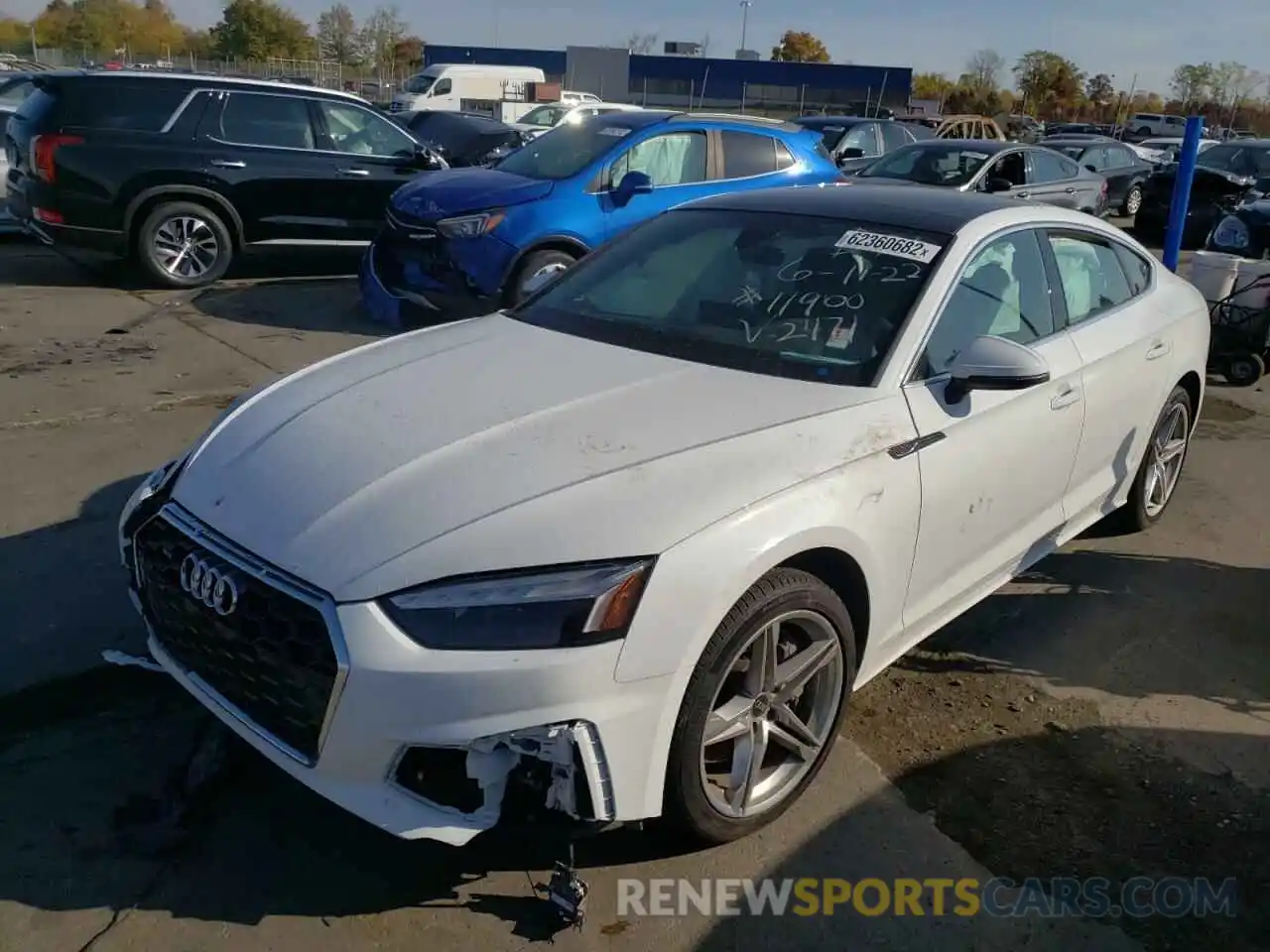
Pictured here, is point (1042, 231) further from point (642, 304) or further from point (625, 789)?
point (625, 789)

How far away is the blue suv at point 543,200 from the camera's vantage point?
8008mm

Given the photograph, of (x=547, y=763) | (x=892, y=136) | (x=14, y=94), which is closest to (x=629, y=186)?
(x=547, y=763)

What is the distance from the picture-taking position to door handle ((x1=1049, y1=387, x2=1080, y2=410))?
3.82 m

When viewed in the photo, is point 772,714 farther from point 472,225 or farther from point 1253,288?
point 1253,288

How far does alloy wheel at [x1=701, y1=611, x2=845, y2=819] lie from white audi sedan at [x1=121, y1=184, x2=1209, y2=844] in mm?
11

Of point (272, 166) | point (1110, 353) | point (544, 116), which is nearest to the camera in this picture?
point (1110, 353)

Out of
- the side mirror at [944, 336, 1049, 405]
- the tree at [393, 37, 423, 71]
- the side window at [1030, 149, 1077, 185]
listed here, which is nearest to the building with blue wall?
the tree at [393, 37, 423, 71]

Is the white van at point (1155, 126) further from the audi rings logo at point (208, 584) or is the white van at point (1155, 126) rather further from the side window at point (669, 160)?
the audi rings logo at point (208, 584)

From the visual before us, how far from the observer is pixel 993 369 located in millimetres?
3193

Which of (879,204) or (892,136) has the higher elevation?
(892,136)

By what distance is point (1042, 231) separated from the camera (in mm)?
4160

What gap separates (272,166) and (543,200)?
312 centimetres

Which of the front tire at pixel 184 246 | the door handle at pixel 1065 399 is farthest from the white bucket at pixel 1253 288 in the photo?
the front tire at pixel 184 246

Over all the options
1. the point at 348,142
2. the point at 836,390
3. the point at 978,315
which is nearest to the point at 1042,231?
the point at 978,315
